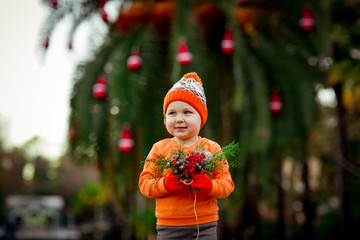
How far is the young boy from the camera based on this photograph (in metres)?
1.65

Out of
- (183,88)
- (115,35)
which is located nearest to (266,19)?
(115,35)

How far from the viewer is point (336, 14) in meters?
7.21

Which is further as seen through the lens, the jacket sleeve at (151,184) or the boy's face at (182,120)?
the boy's face at (182,120)

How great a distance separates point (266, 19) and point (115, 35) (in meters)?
2.40

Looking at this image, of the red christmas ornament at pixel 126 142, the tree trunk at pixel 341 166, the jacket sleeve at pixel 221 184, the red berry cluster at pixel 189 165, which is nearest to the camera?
the red berry cluster at pixel 189 165

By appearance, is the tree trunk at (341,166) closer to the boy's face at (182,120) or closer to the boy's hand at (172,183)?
the boy's face at (182,120)

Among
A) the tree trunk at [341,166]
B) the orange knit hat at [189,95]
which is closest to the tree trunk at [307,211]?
the tree trunk at [341,166]

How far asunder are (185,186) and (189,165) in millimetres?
172

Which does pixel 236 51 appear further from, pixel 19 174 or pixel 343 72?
pixel 19 174

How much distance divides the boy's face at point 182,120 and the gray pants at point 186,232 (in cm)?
40

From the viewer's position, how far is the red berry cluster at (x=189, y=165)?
155 cm

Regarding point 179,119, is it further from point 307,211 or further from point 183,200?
point 307,211

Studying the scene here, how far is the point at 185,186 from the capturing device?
1.68m

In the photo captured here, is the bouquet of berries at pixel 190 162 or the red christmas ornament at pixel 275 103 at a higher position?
the red christmas ornament at pixel 275 103
